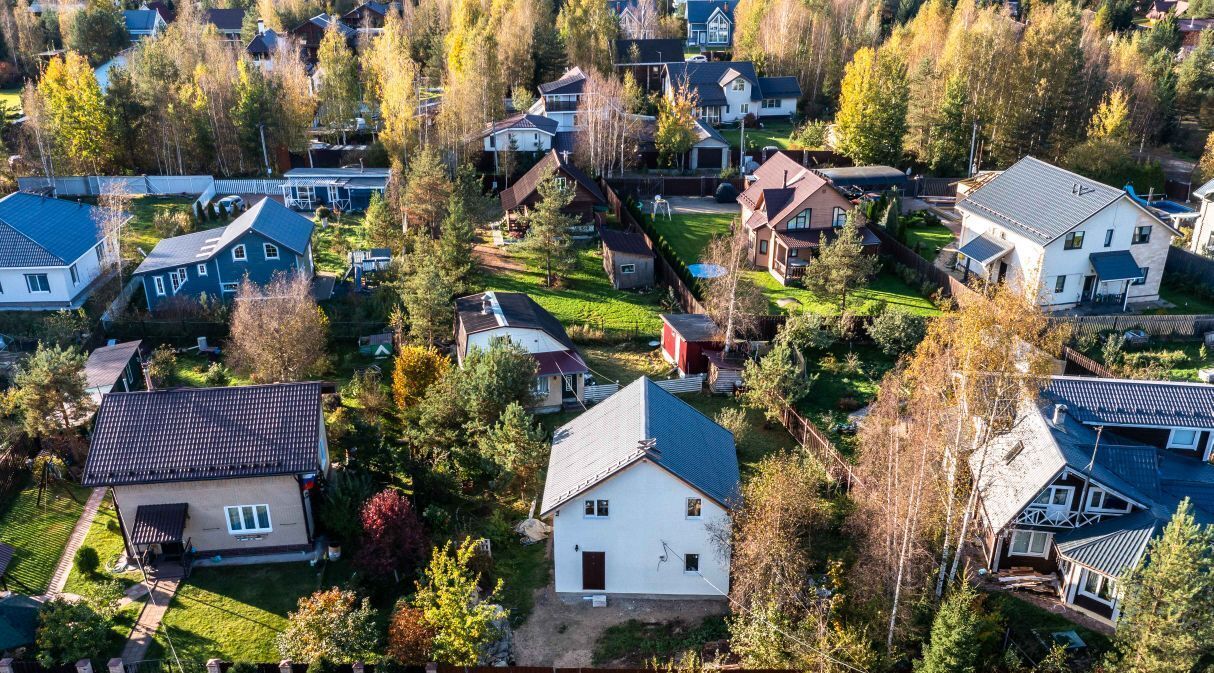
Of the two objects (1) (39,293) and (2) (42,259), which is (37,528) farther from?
(1) (39,293)

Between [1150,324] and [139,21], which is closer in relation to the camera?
[1150,324]

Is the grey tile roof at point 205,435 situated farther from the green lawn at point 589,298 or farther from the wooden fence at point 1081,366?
the wooden fence at point 1081,366

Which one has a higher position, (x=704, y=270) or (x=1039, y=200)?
(x=1039, y=200)

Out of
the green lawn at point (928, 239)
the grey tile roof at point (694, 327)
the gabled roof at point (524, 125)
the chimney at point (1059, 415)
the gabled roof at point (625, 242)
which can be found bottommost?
the green lawn at point (928, 239)

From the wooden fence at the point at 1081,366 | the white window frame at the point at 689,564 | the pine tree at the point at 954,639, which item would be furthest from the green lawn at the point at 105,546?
the wooden fence at the point at 1081,366

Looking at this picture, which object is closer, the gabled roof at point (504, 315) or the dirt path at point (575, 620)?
the dirt path at point (575, 620)

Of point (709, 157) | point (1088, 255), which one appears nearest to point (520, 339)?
point (1088, 255)
